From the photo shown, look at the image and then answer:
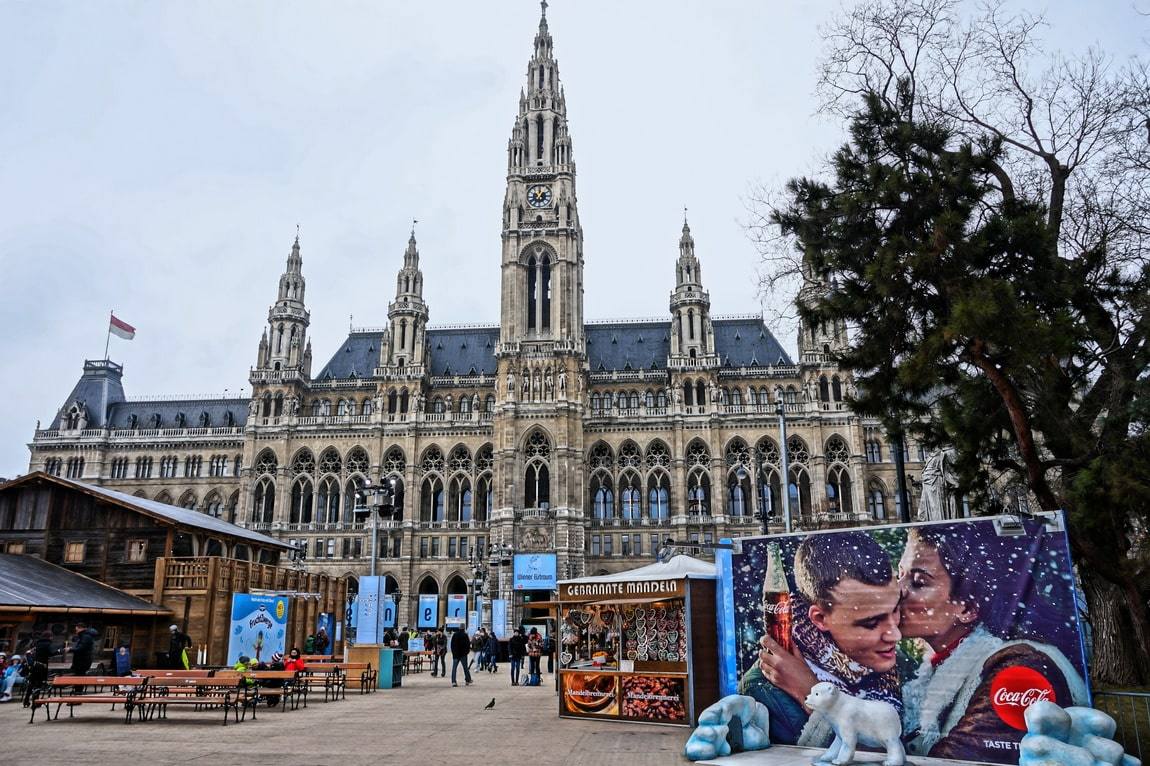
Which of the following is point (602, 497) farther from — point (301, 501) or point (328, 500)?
point (301, 501)

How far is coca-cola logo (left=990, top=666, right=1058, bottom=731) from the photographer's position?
1086 centimetres

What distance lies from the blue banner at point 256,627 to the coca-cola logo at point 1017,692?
22.6m

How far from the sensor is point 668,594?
15.8 m

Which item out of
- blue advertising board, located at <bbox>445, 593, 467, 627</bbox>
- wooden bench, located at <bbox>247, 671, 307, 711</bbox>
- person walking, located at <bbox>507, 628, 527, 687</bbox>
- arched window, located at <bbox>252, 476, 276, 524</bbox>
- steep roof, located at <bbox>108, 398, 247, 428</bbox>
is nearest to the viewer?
wooden bench, located at <bbox>247, 671, 307, 711</bbox>

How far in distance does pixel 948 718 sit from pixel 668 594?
5585mm

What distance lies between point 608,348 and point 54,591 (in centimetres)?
5271

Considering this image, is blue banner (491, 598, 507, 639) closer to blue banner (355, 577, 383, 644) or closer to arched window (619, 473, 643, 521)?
arched window (619, 473, 643, 521)

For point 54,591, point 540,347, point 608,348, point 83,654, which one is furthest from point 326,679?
point 608,348

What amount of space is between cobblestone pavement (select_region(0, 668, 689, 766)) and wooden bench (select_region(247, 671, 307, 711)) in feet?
1.67

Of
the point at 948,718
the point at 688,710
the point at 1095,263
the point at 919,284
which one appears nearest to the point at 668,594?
the point at 688,710

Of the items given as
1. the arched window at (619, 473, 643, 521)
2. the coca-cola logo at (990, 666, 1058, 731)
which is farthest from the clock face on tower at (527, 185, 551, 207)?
the coca-cola logo at (990, 666, 1058, 731)

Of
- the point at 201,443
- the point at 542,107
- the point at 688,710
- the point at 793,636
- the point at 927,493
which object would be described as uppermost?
the point at 542,107

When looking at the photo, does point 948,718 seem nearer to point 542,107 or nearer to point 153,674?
point 153,674

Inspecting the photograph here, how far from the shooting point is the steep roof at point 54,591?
22203 millimetres
